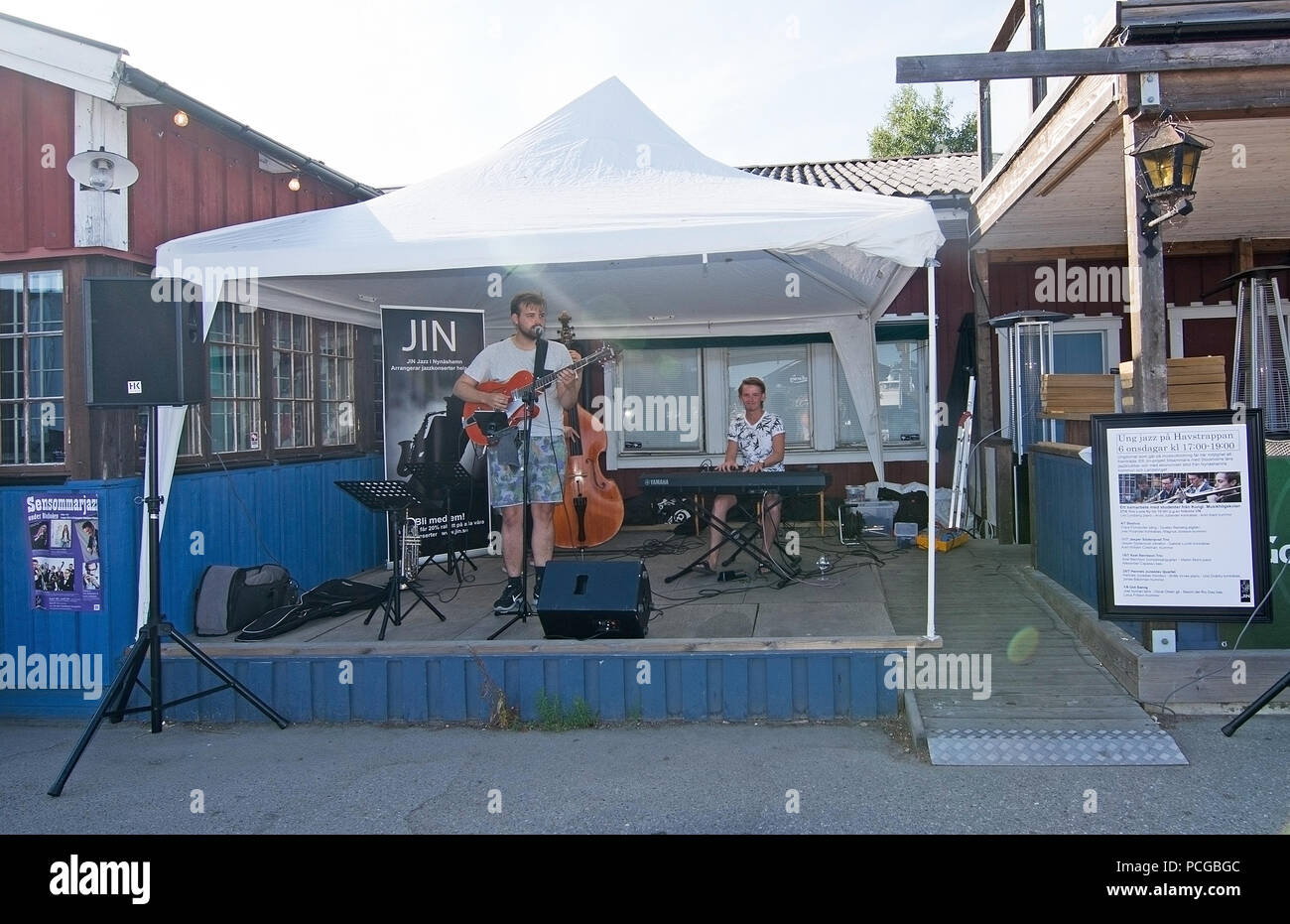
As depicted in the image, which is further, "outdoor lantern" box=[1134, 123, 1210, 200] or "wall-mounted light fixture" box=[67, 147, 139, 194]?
"wall-mounted light fixture" box=[67, 147, 139, 194]

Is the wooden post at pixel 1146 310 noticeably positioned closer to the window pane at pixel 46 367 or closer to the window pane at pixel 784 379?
the window pane at pixel 784 379

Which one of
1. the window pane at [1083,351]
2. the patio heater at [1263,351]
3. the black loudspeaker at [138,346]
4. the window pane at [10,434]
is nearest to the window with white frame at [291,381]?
the window pane at [10,434]

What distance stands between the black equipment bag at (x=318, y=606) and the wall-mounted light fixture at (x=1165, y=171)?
417cm

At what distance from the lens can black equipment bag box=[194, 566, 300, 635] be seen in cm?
516

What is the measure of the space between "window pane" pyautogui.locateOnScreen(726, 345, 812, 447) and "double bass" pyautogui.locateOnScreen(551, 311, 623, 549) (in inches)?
98.0

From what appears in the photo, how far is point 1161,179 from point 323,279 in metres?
4.83

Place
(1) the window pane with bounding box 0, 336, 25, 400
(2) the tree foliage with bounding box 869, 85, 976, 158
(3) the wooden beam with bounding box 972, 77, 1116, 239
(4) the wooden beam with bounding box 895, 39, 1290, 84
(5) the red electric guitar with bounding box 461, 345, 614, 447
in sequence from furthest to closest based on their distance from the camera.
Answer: (2) the tree foliage with bounding box 869, 85, 976, 158 → (5) the red electric guitar with bounding box 461, 345, 614, 447 → (1) the window pane with bounding box 0, 336, 25, 400 → (3) the wooden beam with bounding box 972, 77, 1116, 239 → (4) the wooden beam with bounding box 895, 39, 1290, 84

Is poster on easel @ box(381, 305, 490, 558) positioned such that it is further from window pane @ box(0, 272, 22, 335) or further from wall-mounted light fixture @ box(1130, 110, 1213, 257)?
wall-mounted light fixture @ box(1130, 110, 1213, 257)

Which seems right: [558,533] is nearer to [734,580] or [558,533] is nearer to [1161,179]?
[734,580]

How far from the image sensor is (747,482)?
18.2ft

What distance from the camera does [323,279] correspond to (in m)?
6.21

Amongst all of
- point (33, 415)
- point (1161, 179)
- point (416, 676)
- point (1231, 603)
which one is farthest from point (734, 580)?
point (33, 415)

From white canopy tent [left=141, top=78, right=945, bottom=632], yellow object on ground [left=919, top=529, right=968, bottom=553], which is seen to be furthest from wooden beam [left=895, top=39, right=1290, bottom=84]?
yellow object on ground [left=919, top=529, right=968, bottom=553]

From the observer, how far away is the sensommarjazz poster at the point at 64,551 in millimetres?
4770
